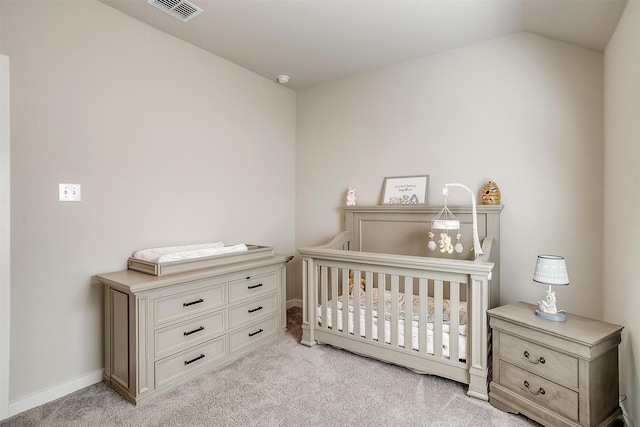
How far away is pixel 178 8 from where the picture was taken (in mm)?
2156

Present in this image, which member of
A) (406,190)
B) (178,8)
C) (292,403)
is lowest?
(292,403)

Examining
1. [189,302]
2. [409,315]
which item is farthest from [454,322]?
[189,302]

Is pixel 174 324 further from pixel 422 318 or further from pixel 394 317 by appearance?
pixel 422 318

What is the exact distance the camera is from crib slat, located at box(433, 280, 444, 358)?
2.04m

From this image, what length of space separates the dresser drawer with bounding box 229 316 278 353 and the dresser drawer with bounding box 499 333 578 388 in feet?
5.56

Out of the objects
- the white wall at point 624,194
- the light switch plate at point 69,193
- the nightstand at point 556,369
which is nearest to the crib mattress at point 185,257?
the light switch plate at point 69,193

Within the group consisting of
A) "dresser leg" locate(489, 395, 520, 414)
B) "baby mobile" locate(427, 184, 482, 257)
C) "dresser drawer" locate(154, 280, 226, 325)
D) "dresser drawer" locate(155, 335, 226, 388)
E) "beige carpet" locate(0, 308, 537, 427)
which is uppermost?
"baby mobile" locate(427, 184, 482, 257)

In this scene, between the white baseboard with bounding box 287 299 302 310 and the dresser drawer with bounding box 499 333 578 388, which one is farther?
the white baseboard with bounding box 287 299 302 310

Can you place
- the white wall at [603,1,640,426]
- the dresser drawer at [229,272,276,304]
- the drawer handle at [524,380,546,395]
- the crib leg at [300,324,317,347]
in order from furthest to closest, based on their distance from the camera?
1. the crib leg at [300,324,317,347]
2. the dresser drawer at [229,272,276,304]
3. the drawer handle at [524,380,546,395]
4. the white wall at [603,1,640,426]

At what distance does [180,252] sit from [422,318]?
174 cm

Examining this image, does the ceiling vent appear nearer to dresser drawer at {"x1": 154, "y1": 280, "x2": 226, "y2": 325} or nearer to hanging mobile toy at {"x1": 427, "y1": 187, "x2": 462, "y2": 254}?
dresser drawer at {"x1": 154, "y1": 280, "x2": 226, "y2": 325}

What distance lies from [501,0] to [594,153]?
1164mm

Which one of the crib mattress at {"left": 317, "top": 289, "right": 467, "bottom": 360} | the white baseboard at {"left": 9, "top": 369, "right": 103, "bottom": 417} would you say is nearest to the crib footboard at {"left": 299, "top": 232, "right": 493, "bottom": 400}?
the crib mattress at {"left": 317, "top": 289, "right": 467, "bottom": 360}

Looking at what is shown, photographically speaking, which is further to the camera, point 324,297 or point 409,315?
point 324,297
